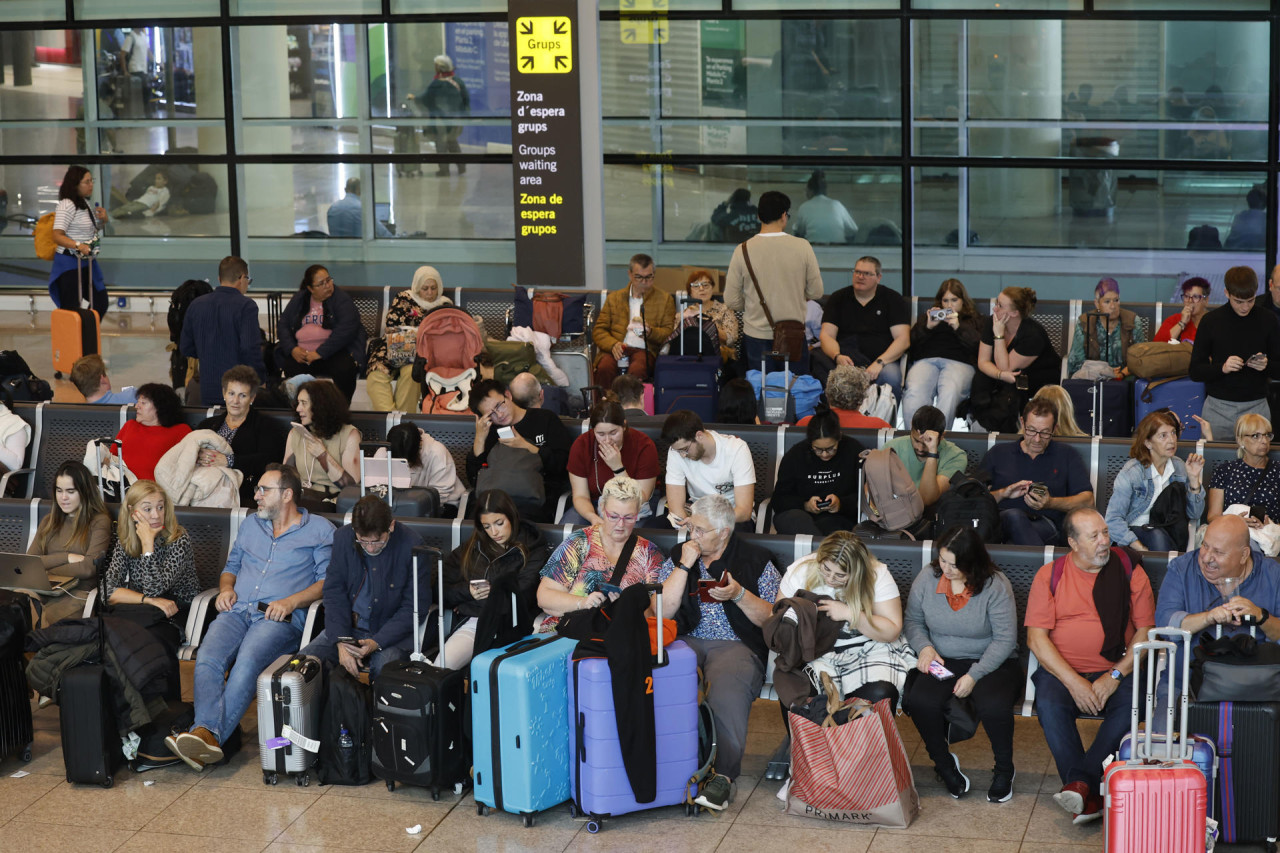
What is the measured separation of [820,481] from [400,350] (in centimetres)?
387

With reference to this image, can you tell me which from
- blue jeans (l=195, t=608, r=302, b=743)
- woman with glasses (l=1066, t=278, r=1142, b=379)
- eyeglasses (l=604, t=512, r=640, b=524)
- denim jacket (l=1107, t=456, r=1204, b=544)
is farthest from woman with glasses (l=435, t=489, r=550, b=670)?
woman with glasses (l=1066, t=278, r=1142, b=379)

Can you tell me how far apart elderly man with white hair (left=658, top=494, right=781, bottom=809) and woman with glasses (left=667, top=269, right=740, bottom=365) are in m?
3.52

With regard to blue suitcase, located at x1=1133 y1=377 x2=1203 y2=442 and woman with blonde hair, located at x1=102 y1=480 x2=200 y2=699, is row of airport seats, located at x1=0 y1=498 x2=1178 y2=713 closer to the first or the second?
woman with blonde hair, located at x1=102 y1=480 x2=200 y2=699

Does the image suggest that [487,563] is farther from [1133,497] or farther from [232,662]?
[1133,497]

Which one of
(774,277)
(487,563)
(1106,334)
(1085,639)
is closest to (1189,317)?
(1106,334)

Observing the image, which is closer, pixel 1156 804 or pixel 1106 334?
pixel 1156 804

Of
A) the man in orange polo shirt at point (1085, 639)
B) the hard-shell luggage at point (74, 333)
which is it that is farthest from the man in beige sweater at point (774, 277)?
the hard-shell luggage at point (74, 333)

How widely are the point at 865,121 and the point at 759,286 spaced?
4127mm

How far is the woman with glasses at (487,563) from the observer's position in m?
6.16

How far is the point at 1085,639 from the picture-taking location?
5.61 m

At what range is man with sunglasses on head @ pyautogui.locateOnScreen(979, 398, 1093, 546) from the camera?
22.1 feet

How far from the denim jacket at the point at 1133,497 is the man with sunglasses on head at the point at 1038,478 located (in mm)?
193

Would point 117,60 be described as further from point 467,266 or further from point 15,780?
point 15,780

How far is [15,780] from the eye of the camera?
6086mm
